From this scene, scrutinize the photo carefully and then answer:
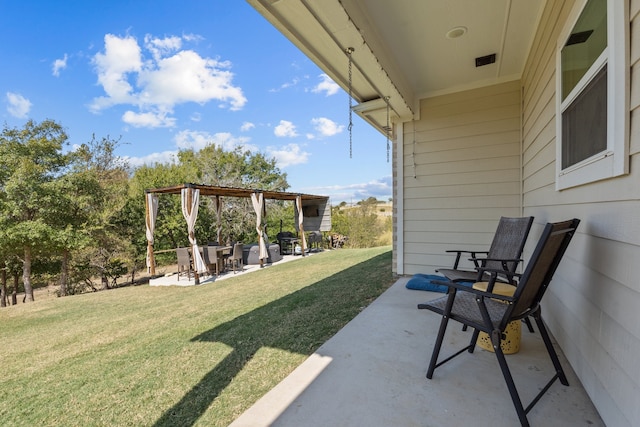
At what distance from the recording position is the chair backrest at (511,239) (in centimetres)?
266

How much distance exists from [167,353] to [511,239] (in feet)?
11.6

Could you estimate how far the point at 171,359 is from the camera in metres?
2.57

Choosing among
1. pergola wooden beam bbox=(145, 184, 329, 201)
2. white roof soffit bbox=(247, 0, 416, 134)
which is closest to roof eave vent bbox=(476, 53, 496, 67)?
white roof soffit bbox=(247, 0, 416, 134)

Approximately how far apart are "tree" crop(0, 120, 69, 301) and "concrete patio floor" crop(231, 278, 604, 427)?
397 inches

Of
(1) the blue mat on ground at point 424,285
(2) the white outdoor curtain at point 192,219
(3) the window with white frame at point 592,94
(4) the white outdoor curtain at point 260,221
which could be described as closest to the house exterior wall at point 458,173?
(1) the blue mat on ground at point 424,285

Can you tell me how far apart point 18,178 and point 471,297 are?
11.7 m

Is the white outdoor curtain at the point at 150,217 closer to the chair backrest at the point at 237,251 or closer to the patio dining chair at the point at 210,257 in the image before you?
the patio dining chair at the point at 210,257

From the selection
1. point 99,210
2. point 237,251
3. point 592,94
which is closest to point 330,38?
point 592,94

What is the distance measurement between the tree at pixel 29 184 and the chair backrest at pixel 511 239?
438 inches

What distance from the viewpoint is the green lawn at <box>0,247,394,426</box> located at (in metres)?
1.88

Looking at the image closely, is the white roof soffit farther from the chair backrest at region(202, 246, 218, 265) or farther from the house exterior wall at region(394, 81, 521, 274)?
the chair backrest at region(202, 246, 218, 265)

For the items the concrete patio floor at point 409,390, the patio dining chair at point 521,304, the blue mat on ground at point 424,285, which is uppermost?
the patio dining chair at point 521,304

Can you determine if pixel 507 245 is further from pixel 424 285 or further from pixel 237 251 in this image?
pixel 237 251

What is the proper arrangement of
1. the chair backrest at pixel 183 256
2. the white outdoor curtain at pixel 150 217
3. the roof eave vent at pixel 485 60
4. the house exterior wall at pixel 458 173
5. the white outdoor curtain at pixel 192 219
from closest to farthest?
1. the roof eave vent at pixel 485 60
2. the house exterior wall at pixel 458 173
3. the white outdoor curtain at pixel 192 219
4. the chair backrest at pixel 183 256
5. the white outdoor curtain at pixel 150 217
